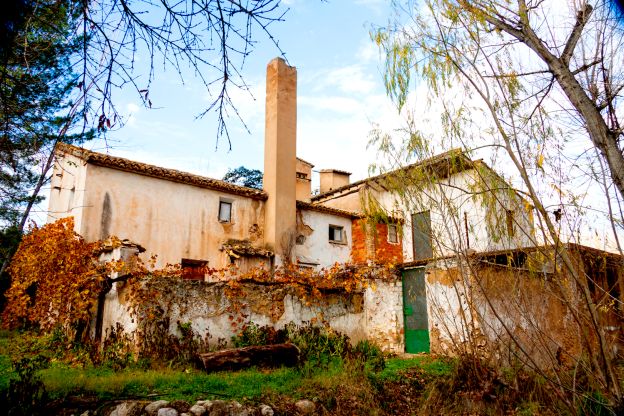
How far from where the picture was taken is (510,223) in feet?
15.1

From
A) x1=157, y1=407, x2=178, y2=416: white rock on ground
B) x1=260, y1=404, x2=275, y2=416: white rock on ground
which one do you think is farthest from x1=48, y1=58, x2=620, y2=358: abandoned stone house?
x1=157, y1=407, x2=178, y2=416: white rock on ground

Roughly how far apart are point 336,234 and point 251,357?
10556mm

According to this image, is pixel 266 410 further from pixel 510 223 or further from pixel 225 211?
pixel 225 211

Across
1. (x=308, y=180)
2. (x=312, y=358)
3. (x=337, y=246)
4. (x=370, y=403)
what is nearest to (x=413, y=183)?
(x=370, y=403)

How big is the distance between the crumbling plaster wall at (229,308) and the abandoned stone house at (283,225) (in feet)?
0.10

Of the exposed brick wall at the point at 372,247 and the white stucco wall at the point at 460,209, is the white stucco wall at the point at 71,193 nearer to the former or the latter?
the white stucco wall at the point at 460,209

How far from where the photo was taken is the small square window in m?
15.6

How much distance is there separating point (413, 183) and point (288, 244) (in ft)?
34.3

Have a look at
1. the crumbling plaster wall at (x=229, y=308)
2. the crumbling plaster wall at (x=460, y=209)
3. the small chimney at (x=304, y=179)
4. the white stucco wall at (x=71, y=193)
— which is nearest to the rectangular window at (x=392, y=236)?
the small chimney at (x=304, y=179)

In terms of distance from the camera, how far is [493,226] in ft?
15.8

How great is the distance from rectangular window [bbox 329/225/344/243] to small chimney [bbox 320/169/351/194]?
15.7 feet

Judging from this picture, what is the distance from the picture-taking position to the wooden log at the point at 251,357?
7.71 metres

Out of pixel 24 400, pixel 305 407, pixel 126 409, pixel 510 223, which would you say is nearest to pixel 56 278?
pixel 24 400

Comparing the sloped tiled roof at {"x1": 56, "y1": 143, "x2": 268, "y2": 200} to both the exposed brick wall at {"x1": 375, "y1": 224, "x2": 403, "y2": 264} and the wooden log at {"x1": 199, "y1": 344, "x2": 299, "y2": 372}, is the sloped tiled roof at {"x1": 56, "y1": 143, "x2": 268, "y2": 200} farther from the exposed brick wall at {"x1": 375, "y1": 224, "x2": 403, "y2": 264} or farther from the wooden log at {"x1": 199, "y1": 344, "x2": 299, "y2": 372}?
the wooden log at {"x1": 199, "y1": 344, "x2": 299, "y2": 372}
